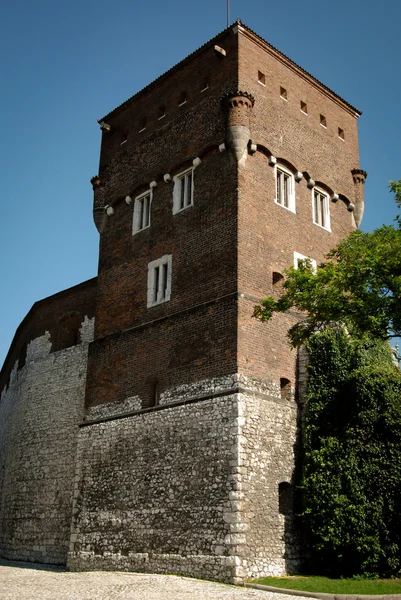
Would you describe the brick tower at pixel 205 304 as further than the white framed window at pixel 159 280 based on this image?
No

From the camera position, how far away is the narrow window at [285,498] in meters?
18.3

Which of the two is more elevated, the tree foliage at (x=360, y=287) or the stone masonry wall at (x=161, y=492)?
the tree foliage at (x=360, y=287)

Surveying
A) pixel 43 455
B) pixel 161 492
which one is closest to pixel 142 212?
pixel 43 455

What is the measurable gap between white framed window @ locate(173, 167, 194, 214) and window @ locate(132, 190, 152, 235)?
1387 millimetres

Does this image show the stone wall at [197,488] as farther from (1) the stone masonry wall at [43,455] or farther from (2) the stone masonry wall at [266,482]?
(1) the stone masonry wall at [43,455]

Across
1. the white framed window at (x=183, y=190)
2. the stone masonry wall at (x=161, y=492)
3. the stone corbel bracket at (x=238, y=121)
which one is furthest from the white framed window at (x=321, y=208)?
the stone masonry wall at (x=161, y=492)

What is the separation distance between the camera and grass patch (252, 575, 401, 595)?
1502 centimetres

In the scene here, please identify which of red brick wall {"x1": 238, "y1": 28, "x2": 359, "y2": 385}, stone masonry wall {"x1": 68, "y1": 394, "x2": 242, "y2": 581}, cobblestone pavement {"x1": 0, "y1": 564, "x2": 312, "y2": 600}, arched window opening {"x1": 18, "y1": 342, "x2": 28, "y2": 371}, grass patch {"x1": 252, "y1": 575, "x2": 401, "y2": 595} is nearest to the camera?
cobblestone pavement {"x1": 0, "y1": 564, "x2": 312, "y2": 600}

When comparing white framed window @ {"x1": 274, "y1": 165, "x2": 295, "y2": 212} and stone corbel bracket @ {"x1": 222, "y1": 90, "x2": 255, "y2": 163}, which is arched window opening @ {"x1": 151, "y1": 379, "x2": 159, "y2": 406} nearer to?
white framed window @ {"x1": 274, "y1": 165, "x2": 295, "y2": 212}

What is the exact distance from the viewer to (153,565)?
18125 millimetres

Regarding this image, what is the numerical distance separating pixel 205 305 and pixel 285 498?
5884 millimetres

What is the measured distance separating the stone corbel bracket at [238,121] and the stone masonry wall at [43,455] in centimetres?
891

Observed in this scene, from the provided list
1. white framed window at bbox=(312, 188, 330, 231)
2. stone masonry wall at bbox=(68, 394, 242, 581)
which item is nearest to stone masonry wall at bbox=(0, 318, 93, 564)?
stone masonry wall at bbox=(68, 394, 242, 581)

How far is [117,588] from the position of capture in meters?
15.6
